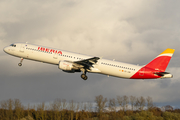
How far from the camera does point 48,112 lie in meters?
81.2

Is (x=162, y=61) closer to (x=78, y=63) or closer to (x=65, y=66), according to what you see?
(x=78, y=63)

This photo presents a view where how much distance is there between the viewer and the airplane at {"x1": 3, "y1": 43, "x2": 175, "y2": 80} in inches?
1566

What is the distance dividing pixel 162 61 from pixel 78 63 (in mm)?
18704

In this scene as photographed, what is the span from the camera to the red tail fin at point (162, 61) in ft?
145

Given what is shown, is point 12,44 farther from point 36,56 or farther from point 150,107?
point 150,107

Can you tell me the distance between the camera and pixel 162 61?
44375mm

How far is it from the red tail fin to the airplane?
159cm

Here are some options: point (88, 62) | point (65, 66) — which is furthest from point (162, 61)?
point (65, 66)

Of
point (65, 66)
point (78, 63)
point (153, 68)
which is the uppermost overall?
point (153, 68)

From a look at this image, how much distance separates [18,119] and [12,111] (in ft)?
16.4

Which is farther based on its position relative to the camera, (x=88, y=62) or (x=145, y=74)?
(x=145, y=74)

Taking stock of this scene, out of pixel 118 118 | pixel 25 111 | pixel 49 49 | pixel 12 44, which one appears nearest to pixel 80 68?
pixel 49 49

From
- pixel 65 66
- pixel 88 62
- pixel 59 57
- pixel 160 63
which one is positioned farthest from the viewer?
pixel 160 63

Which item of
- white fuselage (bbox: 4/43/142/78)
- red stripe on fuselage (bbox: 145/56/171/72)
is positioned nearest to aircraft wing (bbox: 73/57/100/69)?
white fuselage (bbox: 4/43/142/78)
